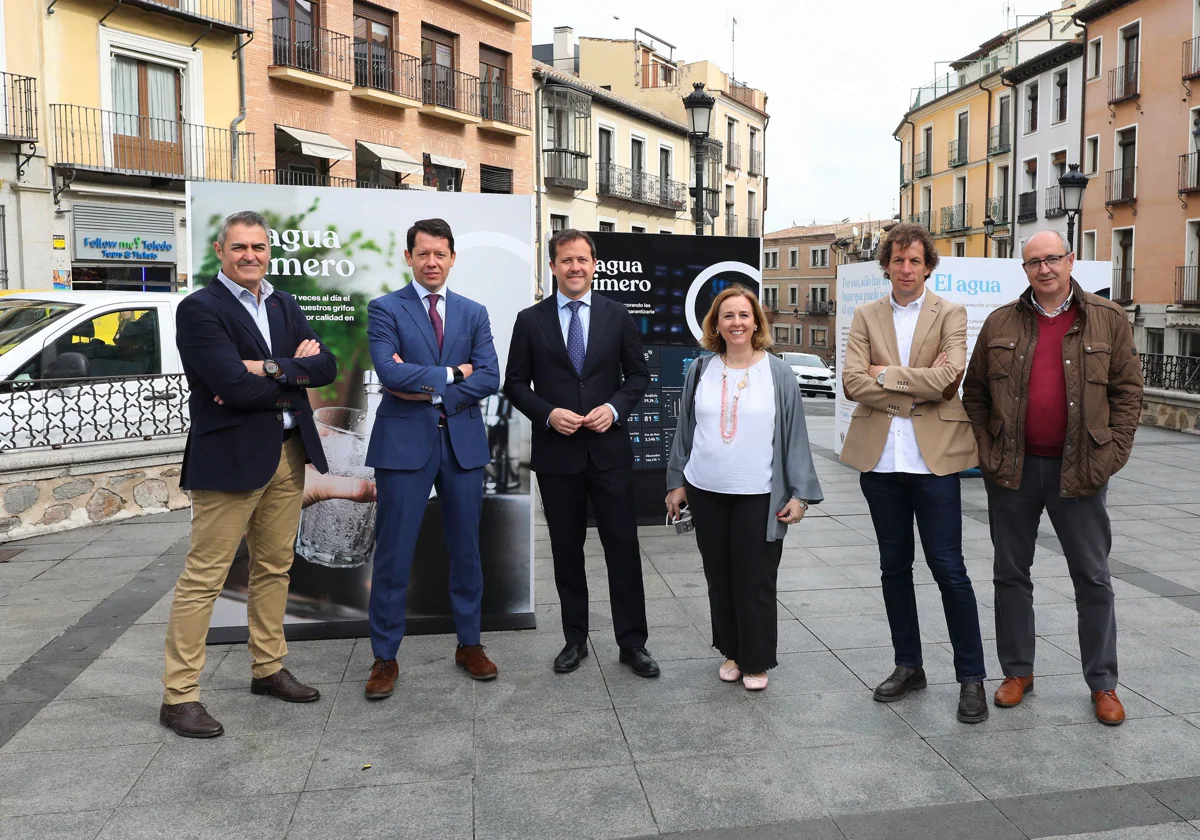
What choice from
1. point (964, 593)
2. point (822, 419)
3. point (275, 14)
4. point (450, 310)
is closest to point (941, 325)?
point (964, 593)

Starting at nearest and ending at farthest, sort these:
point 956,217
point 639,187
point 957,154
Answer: point 639,187
point 957,154
point 956,217

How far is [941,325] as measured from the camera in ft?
13.6

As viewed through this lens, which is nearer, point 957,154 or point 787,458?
point 787,458

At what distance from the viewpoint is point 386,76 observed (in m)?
24.9

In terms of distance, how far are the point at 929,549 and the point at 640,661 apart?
4.49 ft

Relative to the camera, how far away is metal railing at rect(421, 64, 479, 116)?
26250 mm

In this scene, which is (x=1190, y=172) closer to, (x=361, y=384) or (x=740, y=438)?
(x=740, y=438)

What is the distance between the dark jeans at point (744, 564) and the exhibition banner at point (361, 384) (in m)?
1.15

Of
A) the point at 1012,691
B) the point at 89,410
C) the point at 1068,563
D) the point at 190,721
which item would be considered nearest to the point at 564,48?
the point at 89,410

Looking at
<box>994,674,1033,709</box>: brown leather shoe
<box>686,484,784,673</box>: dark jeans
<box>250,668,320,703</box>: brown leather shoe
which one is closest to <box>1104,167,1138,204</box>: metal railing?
<box>994,674,1033,709</box>: brown leather shoe

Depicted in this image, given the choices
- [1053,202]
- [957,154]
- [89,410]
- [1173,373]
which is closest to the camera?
[89,410]

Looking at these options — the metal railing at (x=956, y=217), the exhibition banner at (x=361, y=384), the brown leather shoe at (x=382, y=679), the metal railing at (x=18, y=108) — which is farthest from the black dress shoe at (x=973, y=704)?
the metal railing at (x=956, y=217)

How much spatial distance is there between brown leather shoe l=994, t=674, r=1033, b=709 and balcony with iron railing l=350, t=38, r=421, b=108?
888 inches

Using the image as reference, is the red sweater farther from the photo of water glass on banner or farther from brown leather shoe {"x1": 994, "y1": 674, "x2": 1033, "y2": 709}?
the photo of water glass on banner
